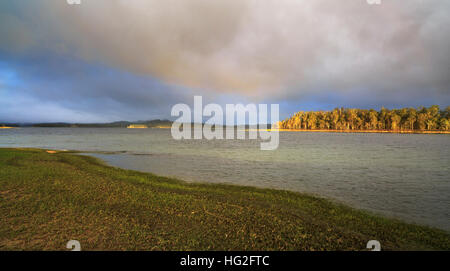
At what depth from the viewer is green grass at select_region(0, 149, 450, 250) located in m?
7.70

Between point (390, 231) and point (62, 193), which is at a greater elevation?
point (62, 193)

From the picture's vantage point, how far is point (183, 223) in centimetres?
934

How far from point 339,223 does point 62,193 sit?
16315mm

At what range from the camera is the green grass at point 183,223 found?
25.2ft

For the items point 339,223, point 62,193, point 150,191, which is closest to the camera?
point 339,223

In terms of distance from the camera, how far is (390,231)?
9.66m
